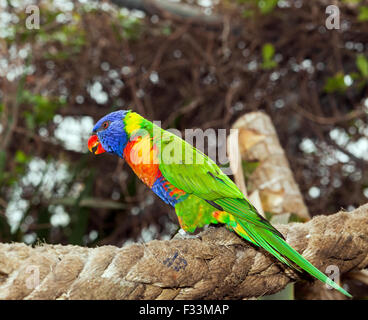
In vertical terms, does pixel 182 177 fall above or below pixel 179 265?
above

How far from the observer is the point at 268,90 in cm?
239

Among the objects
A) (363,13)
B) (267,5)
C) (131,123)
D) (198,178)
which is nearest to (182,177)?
(198,178)

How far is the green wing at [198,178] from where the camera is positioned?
969 mm

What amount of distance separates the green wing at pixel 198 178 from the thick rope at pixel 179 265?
7 cm

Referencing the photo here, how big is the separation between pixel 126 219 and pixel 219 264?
1.73 meters

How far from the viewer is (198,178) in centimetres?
104

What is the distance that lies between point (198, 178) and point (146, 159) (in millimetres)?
159

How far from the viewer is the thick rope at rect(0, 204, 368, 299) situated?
0.59 meters

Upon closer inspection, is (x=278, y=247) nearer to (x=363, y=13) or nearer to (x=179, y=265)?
(x=179, y=265)

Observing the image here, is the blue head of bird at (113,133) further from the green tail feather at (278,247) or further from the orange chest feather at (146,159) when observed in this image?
the green tail feather at (278,247)

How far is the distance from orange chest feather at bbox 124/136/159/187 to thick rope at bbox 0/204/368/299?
22 cm

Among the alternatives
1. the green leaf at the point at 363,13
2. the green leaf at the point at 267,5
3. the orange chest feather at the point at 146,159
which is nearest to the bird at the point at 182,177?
the orange chest feather at the point at 146,159
